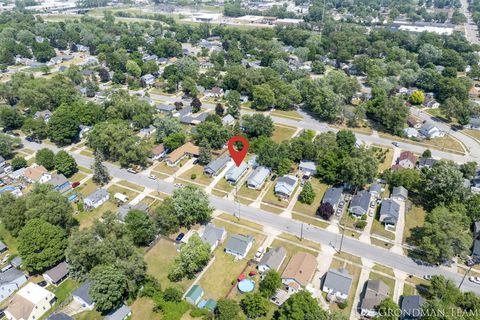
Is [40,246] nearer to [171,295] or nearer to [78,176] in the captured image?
[171,295]

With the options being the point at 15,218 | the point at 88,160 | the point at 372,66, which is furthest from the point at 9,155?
the point at 372,66

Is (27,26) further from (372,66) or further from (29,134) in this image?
(372,66)

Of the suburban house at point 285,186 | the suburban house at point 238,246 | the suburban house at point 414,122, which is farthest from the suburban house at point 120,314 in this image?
the suburban house at point 414,122

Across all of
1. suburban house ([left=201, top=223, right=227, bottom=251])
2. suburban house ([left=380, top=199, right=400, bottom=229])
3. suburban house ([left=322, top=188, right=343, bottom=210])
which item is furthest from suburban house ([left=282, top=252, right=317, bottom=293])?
A: suburban house ([left=380, top=199, right=400, bottom=229])

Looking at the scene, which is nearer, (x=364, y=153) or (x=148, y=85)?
(x=364, y=153)

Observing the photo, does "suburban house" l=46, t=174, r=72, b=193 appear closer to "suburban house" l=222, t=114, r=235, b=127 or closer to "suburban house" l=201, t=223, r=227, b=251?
"suburban house" l=201, t=223, r=227, b=251

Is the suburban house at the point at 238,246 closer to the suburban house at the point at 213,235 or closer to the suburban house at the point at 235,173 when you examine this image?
the suburban house at the point at 213,235

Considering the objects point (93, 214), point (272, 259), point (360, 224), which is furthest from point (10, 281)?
point (360, 224)
